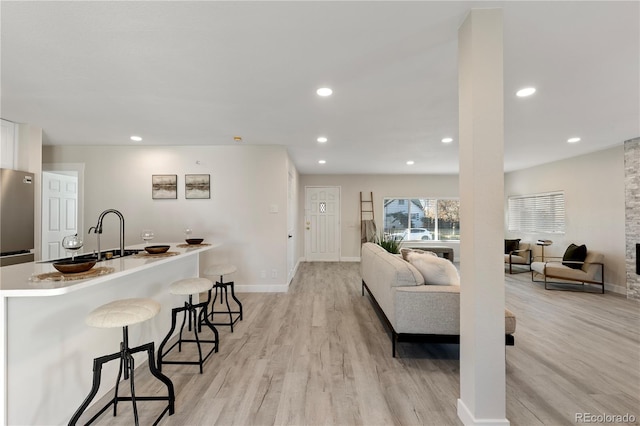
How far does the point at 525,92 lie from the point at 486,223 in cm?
191

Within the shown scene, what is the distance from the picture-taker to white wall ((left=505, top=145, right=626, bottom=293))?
4672mm

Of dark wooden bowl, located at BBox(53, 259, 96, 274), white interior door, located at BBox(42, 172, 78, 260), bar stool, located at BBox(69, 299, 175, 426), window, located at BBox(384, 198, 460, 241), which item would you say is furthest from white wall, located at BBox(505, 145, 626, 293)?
white interior door, located at BBox(42, 172, 78, 260)

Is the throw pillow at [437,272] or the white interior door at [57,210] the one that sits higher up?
the white interior door at [57,210]

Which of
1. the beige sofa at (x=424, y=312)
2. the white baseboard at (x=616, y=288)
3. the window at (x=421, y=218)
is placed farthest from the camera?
the window at (x=421, y=218)

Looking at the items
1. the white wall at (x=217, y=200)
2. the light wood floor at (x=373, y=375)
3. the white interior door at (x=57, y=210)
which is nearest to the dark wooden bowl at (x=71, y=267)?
the light wood floor at (x=373, y=375)

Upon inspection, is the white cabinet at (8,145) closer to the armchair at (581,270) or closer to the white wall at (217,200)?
the white wall at (217,200)

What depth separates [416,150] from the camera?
507cm

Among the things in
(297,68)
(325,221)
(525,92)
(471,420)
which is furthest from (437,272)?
(325,221)

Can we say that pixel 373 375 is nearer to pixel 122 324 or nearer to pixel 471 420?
pixel 471 420

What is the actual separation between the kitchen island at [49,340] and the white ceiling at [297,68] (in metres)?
1.52

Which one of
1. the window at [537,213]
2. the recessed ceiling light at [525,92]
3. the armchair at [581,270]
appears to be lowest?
the armchair at [581,270]

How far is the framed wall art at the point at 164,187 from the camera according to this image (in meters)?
4.74

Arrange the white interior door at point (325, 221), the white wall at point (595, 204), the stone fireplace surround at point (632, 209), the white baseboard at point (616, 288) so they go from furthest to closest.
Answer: the white interior door at point (325, 221) < the white wall at point (595, 204) < the white baseboard at point (616, 288) < the stone fireplace surround at point (632, 209)

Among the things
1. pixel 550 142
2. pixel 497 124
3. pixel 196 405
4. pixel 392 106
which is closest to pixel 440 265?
pixel 497 124
